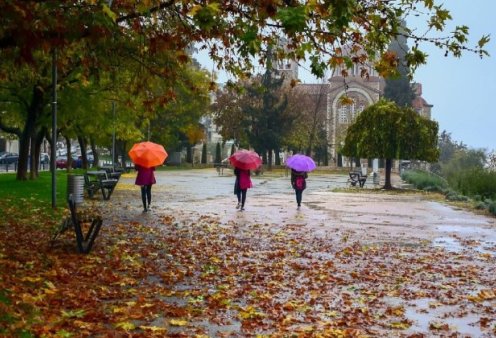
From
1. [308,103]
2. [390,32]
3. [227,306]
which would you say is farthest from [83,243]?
[308,103]

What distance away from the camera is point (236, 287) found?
8.36 m

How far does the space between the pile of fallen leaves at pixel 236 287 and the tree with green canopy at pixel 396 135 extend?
24393mm

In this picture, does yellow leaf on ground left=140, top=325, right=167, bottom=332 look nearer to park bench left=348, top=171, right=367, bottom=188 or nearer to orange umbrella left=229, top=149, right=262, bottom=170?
orange umbrella left=229, top=149, right=262, bottom=170

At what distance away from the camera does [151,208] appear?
65.3 feet

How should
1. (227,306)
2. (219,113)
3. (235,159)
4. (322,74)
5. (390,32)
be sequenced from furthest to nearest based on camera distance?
(219,113), (235,159), (390,32), (322,74), (227,306)

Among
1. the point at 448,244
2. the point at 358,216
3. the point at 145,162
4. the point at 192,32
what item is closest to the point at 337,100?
the point at 358,216

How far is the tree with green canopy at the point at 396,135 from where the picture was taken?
121ft

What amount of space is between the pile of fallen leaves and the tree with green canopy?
80.0ft

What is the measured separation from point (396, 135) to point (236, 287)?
30.0 meters

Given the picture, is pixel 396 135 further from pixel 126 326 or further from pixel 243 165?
pixel 126 326

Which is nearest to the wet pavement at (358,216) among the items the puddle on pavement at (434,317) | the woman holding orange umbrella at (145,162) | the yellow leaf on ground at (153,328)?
the woman holding orange umbrella at (145,162)

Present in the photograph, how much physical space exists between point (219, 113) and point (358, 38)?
68.7m

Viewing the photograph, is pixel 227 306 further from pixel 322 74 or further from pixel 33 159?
pixel 33 159

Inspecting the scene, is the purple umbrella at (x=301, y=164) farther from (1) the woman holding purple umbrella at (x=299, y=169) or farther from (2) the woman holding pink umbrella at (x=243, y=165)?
(2) the woman holding pink umbrella at (x=243, y=165)
